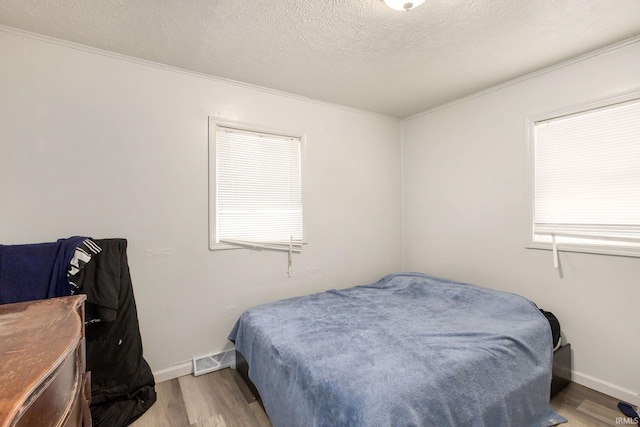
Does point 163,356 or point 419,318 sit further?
point 163,356

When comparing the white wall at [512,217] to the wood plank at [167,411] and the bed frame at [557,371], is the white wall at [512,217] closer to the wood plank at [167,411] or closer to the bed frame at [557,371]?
the bed frame at [557,371]

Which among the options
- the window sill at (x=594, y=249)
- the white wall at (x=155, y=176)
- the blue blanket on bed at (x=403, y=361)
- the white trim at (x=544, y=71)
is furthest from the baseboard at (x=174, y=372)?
the white trim at (x=544, y=71)

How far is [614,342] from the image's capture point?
2066 mm

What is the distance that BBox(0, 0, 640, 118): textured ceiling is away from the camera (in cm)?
166

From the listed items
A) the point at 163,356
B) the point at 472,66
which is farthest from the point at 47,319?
the point at 472,66

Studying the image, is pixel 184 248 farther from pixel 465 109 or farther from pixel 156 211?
pixel 465 109

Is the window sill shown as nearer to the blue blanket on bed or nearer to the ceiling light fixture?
the blue blanket on bed

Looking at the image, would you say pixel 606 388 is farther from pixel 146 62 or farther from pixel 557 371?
pixel 146 62

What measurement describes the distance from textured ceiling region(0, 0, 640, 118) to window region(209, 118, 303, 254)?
516 millimetres

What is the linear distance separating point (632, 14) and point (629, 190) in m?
1.09

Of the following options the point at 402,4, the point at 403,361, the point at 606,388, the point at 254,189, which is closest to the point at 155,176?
the point at 254,189

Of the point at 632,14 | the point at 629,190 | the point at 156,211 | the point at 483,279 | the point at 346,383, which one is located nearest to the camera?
the point at 346,383

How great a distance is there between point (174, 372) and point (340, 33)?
2746mm

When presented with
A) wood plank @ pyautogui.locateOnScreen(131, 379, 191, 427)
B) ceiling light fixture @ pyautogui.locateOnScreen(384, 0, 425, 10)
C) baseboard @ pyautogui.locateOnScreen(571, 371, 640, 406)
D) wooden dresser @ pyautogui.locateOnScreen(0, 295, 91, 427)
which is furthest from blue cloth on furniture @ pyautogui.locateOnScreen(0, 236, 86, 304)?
baseboard @ pyautogui.locateOnScreen(571, 371, 640, 406)
